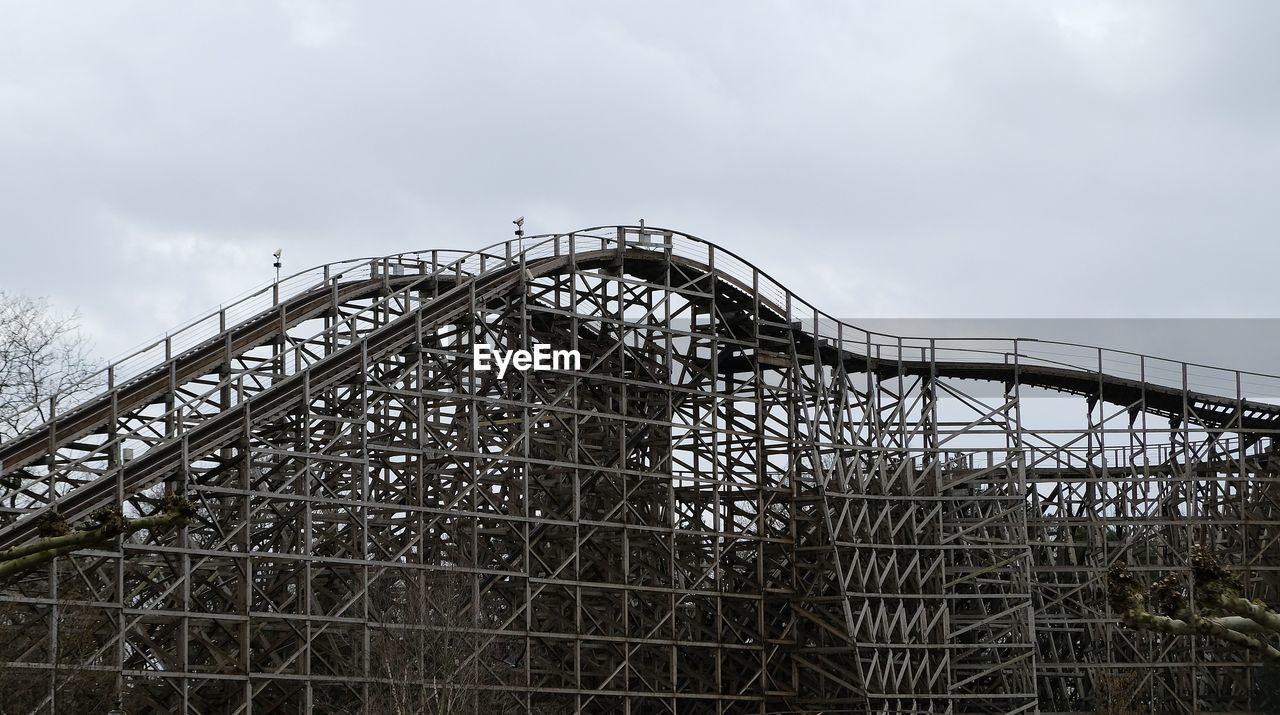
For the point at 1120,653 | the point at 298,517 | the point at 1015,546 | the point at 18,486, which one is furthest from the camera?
the point at 1120,653

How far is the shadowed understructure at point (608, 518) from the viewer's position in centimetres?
3244

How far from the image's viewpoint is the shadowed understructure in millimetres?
32438

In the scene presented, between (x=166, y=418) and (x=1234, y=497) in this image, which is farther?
(x=1234, y=497)

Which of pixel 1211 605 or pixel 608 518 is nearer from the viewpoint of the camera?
pixel 1211 605

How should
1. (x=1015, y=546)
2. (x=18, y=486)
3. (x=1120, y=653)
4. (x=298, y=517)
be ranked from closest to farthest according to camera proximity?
(x=18, y=486) < (x=298, y=517) < (x=1015, y=546) < (x=1120, y=653)

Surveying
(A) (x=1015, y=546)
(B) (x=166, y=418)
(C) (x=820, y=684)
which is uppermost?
(B) (x=166, y=418)

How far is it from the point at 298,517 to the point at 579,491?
238 inches

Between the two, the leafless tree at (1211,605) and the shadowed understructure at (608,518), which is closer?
the leafless tree at (1211,605)

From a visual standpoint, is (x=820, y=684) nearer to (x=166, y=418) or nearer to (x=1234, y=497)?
(x=1234, y=497)

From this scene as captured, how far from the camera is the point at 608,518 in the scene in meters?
38.3

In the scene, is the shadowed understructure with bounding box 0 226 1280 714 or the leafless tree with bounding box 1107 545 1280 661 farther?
the shadowed understructure with bounding box 0 226 1280 714

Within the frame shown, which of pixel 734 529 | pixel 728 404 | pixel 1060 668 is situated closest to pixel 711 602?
pixel 734 529

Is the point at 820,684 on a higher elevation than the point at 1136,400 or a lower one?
lower

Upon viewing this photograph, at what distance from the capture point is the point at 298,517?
36000mm
